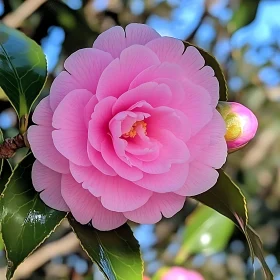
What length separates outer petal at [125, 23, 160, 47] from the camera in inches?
27.4

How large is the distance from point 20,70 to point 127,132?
7.9 inches

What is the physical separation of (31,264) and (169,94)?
1153mm

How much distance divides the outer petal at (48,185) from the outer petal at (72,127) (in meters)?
0.04

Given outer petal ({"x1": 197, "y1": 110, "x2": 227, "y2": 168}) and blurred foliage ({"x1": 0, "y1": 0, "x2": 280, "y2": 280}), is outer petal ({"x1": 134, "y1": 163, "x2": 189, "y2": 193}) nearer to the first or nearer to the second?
outer petal ({"x1": 197, "y1": 110, "x2": 227, "y2": 168})

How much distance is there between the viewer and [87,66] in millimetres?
657

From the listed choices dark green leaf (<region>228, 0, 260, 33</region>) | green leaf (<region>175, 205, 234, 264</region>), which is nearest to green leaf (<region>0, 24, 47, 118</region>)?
dark green leaf (<region>228, 0, 260, 33</region>)

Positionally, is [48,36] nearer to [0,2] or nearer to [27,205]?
[0,2]

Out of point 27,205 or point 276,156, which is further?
point 276,156

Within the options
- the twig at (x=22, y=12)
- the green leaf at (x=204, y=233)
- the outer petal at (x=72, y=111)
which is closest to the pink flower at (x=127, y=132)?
the outer petal at (x=72, y=111)

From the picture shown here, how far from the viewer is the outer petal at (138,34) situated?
2.28 ft

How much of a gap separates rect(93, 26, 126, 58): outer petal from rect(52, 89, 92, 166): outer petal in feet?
0.22

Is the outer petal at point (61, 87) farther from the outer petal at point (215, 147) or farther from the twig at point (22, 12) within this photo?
the twig at point (22, 12)

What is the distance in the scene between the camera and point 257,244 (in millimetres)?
764

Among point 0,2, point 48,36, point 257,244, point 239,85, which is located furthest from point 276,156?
point 257,244
